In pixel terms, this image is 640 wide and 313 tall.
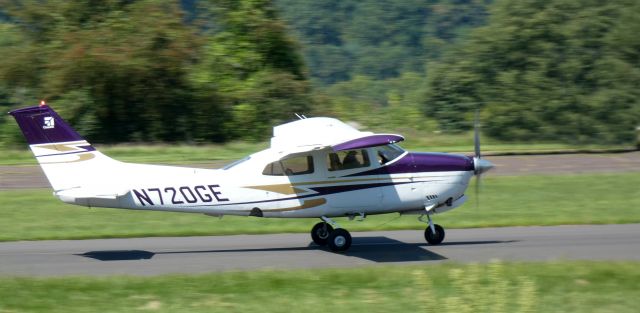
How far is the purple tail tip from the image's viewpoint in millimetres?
14156

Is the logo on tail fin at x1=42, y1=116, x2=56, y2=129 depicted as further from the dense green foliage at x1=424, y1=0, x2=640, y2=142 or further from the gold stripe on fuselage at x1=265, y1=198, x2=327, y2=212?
the dense green foliage at x1=424, y1=0, x2=640, y2=142

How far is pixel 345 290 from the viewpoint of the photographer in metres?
11.4

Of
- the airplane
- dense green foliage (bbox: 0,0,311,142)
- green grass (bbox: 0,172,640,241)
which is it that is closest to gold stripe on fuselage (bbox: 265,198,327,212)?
the airplane

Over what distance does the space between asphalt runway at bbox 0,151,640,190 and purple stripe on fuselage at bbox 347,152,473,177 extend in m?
12.1

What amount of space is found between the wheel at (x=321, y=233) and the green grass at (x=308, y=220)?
1.81 meters

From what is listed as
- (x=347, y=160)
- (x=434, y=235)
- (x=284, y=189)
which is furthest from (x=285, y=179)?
(x=434, y=235)

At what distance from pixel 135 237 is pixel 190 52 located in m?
25.6

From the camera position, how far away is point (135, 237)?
1728cm

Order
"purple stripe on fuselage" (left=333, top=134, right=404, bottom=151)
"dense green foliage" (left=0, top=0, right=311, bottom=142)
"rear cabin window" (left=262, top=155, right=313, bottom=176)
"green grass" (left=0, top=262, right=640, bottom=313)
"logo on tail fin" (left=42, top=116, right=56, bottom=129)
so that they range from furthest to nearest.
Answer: "dense green foliage" (left=0, top=0, right=311, bottom=142) < "rear cabin window" (left=262, top=155, right=313, bottom=176) < "logo on tail fin" (left=42, top=116, right=56, bottom=129) < "purple stripe on fuselage" (left=333, top=134, right=404, bottom=151) < "green grass" (left=0, top=262, right=640, bottom=313)

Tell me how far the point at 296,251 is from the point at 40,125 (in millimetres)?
4825

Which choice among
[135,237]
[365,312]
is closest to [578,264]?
[365,312]

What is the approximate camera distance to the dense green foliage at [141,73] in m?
39.6

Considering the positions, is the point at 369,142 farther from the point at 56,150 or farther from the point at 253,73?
the point at 253,73

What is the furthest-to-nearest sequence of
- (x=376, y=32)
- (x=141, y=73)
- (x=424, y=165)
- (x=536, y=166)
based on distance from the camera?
(x=376, y=32) < (x=141, y=73) < (x=536, y=166) < (x=424, y=165)
